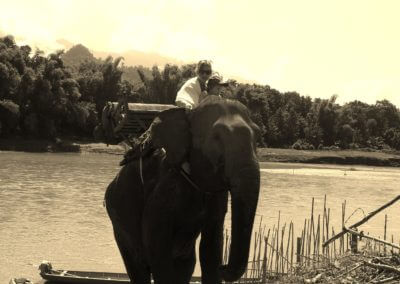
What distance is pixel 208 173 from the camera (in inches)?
183

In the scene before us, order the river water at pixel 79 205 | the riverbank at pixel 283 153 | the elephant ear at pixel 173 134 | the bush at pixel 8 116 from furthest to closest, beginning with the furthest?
the riverbank at pixel 283 153 → the bush at pixel 8 116 → the river water at pixel 79 205 → the elephant ear at pixel 173 134

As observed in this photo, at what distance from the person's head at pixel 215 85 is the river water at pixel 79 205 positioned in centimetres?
550

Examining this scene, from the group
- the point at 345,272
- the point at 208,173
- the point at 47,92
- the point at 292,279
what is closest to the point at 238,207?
the point at 208,173

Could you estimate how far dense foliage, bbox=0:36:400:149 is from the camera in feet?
162

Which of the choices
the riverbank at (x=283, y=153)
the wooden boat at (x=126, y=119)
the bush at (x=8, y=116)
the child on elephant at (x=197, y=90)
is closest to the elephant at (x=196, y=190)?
the child on elephant at (x=197, y=90)

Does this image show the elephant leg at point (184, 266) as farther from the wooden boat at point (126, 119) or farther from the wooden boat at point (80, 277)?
the wooden boat at point (80, 277)

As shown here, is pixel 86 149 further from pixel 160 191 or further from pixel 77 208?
pixel 160 191

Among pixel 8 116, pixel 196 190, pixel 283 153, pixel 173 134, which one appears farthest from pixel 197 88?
pixel 283 153

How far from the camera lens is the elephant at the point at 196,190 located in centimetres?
436

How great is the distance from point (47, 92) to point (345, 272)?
44706mm

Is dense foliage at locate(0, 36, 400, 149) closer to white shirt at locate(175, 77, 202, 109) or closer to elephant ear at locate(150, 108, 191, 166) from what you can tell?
white shirt at locate(175, 77, 202, 109)

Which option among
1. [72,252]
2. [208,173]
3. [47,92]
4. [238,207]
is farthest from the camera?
[47,92]

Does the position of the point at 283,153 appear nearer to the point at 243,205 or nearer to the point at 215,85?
the point at 215,85

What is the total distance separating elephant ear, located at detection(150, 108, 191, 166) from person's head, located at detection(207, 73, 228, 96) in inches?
13.2
